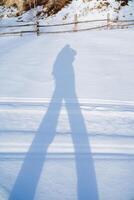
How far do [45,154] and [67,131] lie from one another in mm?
945

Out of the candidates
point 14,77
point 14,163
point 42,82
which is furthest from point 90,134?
point 14,77

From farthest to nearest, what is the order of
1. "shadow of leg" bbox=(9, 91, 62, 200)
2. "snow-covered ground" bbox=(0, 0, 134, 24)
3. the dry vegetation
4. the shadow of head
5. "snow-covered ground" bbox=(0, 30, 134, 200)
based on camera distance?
the dry vegetation → "snow-covered ground" bbox=(0, 0, 134, 24) → the shadow of head → "snow-covered ground" bbox=(0, 30, 134, 200) → "shadow of leg" bbox=(9, 91, 62, 200)

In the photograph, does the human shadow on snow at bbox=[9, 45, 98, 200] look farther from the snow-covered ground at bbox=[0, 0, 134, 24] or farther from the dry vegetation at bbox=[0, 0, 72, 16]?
the dry vegetation at bbox=[0, 0, 72, 16]

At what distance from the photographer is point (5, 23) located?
31.3m

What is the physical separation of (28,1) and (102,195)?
3145 centimetres

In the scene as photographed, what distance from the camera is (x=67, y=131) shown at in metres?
5.89

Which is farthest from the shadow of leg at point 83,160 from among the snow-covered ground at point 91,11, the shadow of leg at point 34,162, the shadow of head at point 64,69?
the snow-covered ground at point 91,11

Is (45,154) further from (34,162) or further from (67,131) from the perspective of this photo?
(67,131)

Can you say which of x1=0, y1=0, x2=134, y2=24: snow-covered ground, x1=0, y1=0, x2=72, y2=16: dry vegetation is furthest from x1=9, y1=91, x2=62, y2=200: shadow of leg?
x1=0, y1=0, x2=72, y2=16: dry vegetation

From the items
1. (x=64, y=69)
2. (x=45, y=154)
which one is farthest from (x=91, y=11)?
(x=45, y=154)

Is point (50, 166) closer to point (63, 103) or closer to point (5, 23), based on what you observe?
point (63, 103)

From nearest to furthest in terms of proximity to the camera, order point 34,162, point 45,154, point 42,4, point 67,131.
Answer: point 34,162
point 45,154
point 67,131
point 42,4

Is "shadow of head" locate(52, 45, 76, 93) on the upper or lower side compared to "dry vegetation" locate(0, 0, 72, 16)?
upper

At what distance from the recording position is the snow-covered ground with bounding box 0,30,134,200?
4309 mm
